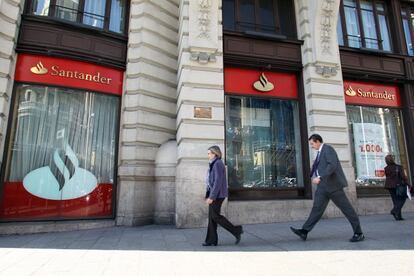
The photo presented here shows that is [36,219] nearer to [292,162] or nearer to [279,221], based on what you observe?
[279,221]

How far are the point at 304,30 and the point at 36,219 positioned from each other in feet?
34.1

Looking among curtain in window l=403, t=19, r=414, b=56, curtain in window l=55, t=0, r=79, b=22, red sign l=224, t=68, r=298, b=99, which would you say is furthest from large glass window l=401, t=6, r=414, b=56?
curtain in window l=55, t=0, r=79, b=22

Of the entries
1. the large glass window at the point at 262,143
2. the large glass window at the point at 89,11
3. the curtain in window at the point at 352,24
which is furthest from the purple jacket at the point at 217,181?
the curtain in window at the point at 352,24

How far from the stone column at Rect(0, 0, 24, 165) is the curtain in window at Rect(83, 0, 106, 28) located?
6.16 ft

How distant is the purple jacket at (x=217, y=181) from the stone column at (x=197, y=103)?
250 centimetres

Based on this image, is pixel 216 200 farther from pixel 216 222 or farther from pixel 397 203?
pixel 397 203

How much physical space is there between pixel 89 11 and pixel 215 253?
861cm

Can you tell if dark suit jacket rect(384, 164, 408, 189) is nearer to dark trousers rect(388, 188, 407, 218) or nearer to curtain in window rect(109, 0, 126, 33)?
dark trousers rect(388, 188, 407, 218)

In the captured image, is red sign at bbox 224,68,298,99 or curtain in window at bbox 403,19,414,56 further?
curtain in window at bbox 403,19,414,56

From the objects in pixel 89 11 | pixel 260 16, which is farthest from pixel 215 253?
pixel 260 16

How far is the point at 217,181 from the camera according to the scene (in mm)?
5441

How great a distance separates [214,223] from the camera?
554cm

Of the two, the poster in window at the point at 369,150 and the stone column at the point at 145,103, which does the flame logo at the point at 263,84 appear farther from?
the poster in window at the point at 369,150

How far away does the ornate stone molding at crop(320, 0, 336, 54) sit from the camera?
10.1 metres
